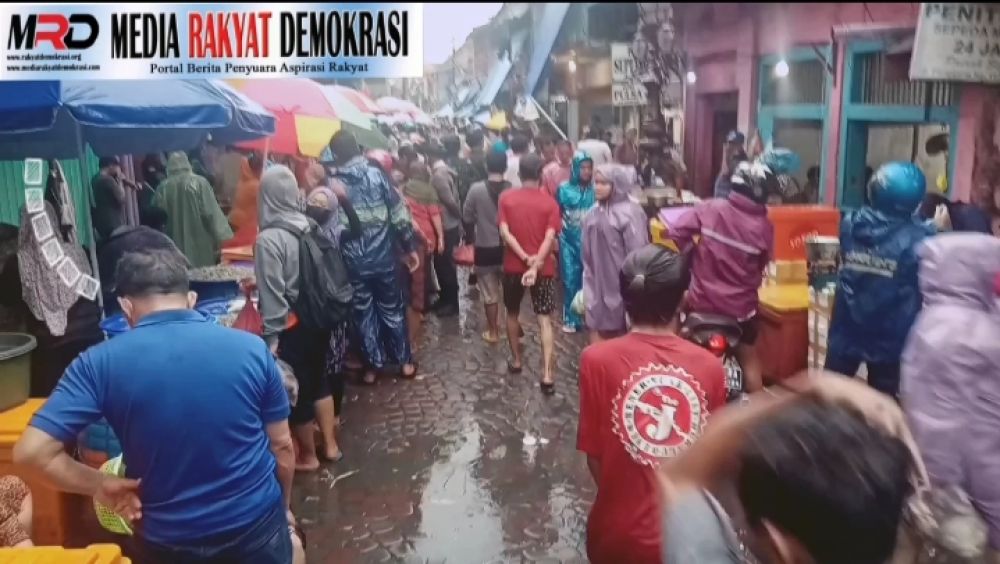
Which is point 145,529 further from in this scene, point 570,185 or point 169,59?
point 570,185

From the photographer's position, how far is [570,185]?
666 cm

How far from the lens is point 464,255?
8078mm

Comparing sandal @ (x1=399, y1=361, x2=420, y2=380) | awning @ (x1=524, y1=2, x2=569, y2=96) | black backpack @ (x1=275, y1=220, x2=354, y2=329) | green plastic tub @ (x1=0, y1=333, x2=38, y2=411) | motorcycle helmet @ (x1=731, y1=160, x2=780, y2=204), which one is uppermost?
awning @ (x1=524, y1=2, x2=569, y2=96)

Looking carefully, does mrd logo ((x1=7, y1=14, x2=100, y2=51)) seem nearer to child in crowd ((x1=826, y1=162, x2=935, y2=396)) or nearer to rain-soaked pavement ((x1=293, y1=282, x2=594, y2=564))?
rain-soaked pavement ((x1=293, y1=282, x2=594, y2=564))

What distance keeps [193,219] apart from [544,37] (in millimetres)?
2575

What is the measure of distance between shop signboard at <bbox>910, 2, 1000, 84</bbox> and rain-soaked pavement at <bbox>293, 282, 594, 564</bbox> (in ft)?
9.27

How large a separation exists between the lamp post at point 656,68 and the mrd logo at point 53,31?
3.05 meters

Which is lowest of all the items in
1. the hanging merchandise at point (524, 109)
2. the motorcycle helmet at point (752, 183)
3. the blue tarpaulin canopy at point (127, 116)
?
the motorcycle helmet at point (752, 183)

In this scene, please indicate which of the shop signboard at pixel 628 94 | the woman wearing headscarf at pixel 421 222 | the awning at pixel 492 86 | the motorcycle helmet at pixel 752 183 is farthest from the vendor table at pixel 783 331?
the woman wearing headscarf at pixel 421 222

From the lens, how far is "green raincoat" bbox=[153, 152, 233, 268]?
5.95 metres

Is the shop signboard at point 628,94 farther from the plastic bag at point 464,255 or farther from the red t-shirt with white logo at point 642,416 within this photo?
the red t-shirt with white logo at point 642,416

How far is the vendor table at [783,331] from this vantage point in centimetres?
546

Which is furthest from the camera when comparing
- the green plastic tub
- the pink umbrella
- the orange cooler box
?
the pink umbrella

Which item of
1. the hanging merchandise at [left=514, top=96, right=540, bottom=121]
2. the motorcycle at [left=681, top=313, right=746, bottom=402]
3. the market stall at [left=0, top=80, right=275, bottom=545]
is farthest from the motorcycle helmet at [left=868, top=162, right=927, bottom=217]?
the hanging merchandise at [left=514, top=96, right=540, bottom=121]
